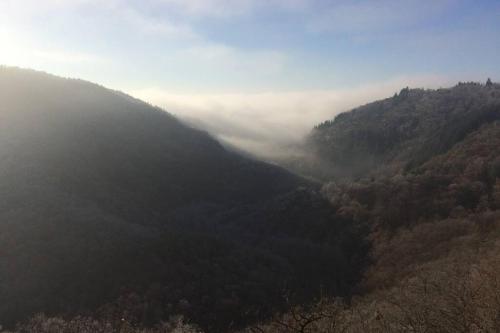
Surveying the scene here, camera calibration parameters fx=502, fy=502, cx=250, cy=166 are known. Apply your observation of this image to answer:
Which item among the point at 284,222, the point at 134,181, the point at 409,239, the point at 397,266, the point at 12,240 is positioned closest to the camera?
the point at 12,240

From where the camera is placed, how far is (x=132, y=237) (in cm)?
10600

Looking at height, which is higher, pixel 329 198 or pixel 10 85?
pixel 10 85

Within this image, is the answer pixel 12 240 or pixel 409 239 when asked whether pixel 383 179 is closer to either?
pixel 409 239

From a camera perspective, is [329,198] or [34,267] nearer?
[34,267]

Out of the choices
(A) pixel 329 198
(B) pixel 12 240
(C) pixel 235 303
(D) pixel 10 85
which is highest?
(D) pixel 10 85

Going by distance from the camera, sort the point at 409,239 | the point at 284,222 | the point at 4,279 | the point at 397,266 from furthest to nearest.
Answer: the point at 284,222 → the point at 409,239 → the point at 397,266 → the point at 4,279

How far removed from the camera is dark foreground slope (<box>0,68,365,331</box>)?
3221 inches

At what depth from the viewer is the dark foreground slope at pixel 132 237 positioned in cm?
8181

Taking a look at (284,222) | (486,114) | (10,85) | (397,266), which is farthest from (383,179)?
(10,85)

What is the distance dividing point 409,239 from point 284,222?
4401 cm

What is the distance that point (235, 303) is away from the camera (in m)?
87.1

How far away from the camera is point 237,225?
499ft

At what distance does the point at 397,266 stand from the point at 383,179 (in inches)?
2262

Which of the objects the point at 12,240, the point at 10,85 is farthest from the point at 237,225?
the point at 10,85
